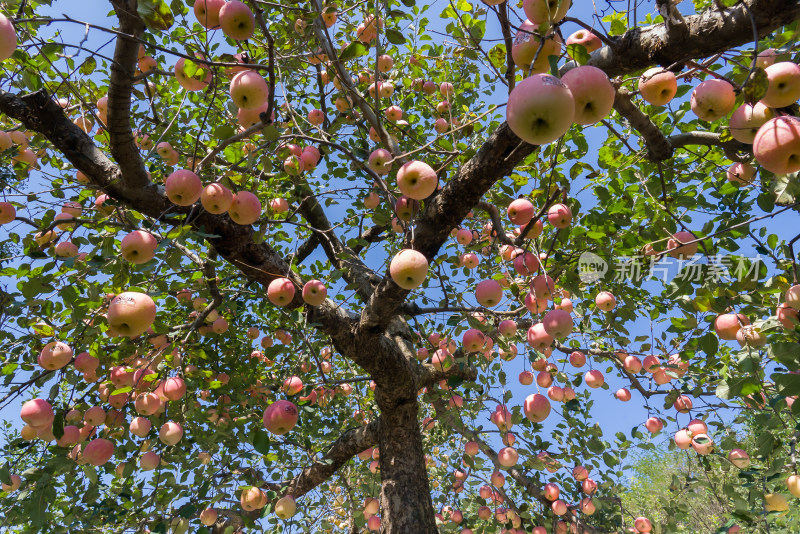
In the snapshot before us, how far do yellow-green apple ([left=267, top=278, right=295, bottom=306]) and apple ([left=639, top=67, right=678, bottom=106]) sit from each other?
7.41ft

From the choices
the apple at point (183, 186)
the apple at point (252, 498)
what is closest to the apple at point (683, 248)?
the apple at point (183, 186)

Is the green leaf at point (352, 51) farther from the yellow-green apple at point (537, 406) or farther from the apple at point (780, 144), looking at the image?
the yellow-green apple at point (537, 406)

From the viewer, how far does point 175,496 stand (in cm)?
288

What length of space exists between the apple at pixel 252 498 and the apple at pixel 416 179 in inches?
89.6

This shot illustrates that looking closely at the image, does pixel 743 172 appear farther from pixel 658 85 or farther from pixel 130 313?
pixel 130 313

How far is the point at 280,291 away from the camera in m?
2.78

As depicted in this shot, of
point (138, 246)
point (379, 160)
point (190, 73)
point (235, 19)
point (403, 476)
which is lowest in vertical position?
point (403, 476)

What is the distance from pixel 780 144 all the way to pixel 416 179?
4.63 ft

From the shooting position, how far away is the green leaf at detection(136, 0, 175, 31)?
1683mm

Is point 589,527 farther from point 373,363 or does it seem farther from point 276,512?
point 276,512

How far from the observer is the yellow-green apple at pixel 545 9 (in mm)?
1618

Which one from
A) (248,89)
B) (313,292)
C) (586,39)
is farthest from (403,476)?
(586,39)

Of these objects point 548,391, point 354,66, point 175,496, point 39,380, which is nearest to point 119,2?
point 39,380

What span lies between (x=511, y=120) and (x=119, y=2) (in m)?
1.83
